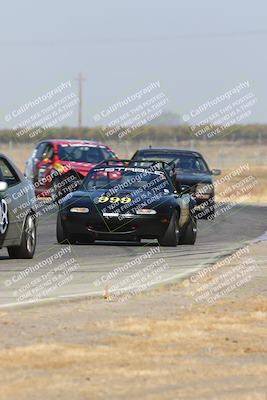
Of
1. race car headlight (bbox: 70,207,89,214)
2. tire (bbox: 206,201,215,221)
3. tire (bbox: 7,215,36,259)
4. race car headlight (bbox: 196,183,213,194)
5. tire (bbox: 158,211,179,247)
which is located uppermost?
tire (bbox: 7,215,36,259)

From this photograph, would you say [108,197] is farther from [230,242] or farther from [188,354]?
[188,354]

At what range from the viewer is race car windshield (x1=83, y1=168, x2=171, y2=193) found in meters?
21.1

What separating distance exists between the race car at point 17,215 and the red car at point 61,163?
49.0 feet

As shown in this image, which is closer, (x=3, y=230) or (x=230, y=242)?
(x=3, y=230)

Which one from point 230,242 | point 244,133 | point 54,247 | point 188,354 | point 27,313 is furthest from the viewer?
point 244,133

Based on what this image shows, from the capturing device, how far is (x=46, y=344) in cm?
932

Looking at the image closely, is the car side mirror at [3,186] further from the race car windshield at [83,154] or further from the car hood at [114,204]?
the race car windshield at [83,154]

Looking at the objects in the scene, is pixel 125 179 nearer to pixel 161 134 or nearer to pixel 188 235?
pixel 188 235

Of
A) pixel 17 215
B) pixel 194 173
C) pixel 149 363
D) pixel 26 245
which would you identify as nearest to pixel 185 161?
pixel 194 173

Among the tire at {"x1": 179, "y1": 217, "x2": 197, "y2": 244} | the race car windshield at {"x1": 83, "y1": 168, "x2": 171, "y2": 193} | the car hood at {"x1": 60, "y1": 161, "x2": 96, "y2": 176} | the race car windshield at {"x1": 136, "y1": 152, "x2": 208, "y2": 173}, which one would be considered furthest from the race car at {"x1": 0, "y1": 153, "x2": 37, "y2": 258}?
the car hood at {"x1": 60, "y1": 161, "x2": 96, "y2": 176}

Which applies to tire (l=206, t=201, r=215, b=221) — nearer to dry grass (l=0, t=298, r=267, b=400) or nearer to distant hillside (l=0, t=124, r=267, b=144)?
dry grass (l=0, t=298, r=267, b=400)

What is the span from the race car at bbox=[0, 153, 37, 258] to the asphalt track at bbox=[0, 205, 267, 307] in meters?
0.22

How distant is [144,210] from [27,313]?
904cm

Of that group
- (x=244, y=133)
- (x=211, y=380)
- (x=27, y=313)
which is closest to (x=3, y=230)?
(x=27, y=313)
